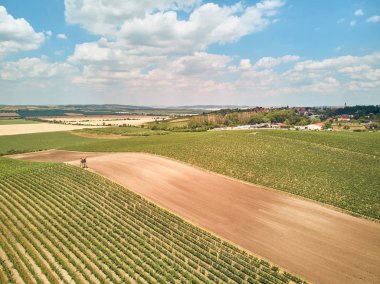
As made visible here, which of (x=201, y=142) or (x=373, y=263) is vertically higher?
(x=201, y=142)

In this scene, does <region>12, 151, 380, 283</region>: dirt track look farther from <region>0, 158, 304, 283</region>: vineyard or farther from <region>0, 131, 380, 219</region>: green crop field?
<region>0, 131, 380, 219</region>: green crop field

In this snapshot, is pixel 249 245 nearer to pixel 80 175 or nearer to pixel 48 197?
pixel 48 197

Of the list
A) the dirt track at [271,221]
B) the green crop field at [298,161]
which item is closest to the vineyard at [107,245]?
the dirt track at [271,221]

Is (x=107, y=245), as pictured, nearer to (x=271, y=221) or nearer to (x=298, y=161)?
(x=271, y=221)

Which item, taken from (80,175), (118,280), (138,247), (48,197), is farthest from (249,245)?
(80,175)

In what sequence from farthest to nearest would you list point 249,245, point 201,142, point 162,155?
point 201,142
point 162,155
point 249,245

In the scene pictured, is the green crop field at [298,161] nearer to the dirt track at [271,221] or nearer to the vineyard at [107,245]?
the dirt track at [271,221]
